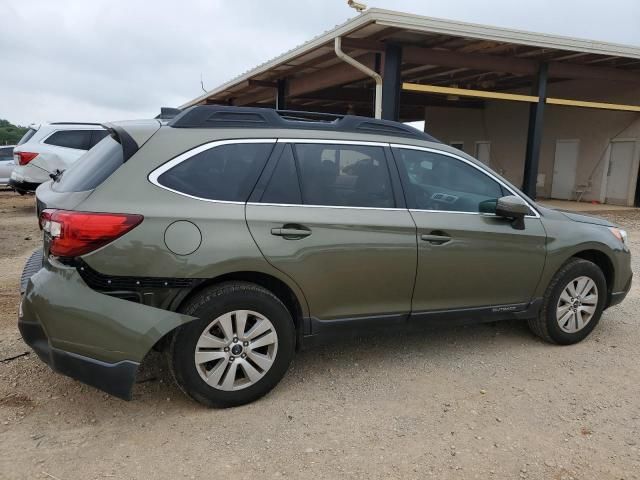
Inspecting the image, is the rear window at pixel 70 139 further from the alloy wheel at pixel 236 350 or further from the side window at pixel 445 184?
the alloy wheel at pixel 236 350

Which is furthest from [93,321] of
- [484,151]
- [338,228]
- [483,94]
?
[484,151]

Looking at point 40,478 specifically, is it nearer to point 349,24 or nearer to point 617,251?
point 617,251

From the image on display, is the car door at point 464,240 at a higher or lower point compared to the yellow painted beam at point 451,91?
lower

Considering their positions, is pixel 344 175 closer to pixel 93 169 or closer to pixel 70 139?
pixel 93 169

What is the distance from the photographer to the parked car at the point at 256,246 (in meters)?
2.77

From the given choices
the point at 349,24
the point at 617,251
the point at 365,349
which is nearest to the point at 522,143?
the point at 349,24

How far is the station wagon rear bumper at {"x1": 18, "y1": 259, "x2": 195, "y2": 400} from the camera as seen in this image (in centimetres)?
274

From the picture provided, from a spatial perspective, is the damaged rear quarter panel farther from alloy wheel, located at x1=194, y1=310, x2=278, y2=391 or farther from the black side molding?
the black side molding

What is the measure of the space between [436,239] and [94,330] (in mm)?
2211

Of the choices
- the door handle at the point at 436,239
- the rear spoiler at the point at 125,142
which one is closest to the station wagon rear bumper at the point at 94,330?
the rear spoiler at the point at 125,142

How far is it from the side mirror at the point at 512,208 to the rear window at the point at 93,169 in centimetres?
259

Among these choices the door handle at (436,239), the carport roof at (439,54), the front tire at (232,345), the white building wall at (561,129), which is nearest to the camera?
the front tire at (232,345)

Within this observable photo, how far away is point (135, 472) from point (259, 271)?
121 cm

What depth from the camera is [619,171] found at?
15.7m
